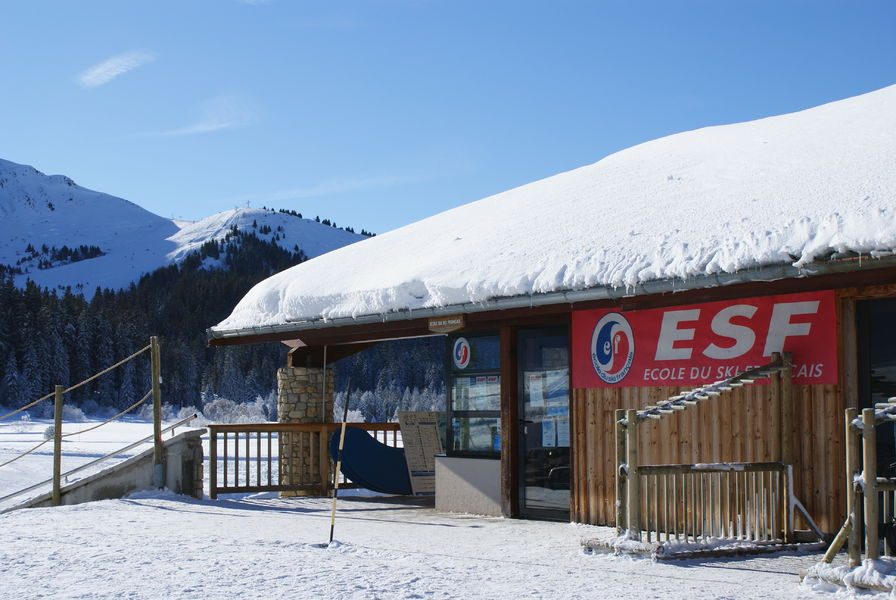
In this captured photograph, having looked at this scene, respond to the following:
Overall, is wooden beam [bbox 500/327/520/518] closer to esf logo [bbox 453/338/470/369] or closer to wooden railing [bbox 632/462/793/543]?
esf logo [bbox 453/338/470/369]

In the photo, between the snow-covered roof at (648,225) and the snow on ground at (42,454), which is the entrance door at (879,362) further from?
the snow on ground at (42,454)

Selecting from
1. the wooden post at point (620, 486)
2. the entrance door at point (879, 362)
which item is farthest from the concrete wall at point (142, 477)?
the entrance door at point (879, 362)

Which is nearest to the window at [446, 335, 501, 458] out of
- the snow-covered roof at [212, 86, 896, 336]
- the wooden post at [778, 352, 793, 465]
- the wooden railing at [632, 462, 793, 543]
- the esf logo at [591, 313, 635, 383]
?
the snow-covered roof at [212, 86, 896, 336]

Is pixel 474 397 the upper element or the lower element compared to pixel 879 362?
lower

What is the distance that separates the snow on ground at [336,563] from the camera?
6781 millimetres

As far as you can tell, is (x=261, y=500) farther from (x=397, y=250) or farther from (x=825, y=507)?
(x=825, y=507)

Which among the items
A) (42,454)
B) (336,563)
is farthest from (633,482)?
(42,454)

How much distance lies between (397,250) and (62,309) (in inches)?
2369

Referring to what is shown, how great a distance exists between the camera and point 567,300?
1000cm

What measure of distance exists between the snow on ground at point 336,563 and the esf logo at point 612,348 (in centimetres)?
161

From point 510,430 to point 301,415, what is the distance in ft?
16.5

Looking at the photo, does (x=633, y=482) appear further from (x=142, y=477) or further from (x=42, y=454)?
(x=42, y=454)

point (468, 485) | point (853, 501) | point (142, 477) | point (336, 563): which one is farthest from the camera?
point (142, 477)

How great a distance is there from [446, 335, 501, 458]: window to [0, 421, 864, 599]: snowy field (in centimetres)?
102
